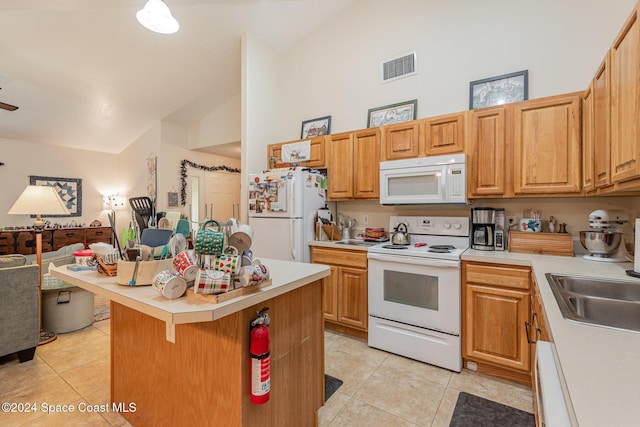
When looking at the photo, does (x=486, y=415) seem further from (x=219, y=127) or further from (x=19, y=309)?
(x=219, y=127)

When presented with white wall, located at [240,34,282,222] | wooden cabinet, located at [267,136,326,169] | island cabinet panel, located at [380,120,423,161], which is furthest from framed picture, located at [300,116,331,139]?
island cabinet panel, located at [380,120,423,161]

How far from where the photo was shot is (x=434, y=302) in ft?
7.56

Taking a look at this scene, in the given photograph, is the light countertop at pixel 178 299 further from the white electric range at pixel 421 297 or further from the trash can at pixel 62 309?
the trash can at pixel 62 309

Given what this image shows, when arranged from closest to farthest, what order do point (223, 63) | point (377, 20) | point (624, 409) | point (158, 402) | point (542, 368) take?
point (624, 409), point (542, 368), point (158, 402), point (377, 20), point (223, 63)

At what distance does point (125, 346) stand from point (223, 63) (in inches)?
150

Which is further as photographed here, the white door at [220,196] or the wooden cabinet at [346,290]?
the white door at [220,196]

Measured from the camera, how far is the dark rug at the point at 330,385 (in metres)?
1.98

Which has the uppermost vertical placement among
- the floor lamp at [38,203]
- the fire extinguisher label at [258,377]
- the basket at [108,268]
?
the floor lamp at [38,203]

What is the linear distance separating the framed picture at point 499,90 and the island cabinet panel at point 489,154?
14.8 inches

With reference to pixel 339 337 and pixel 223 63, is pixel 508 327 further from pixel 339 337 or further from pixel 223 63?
pixel 223 63

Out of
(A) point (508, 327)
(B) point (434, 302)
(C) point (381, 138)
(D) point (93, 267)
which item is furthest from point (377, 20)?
(D) point (93, 267)

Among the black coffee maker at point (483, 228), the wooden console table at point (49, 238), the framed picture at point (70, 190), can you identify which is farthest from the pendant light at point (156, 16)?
the framed picture at point (70, 190)

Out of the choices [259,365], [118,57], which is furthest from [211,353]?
[118,57]

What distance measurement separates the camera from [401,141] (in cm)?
283
